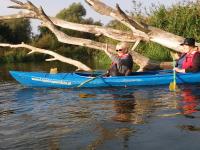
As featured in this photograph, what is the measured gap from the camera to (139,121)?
25.7ft

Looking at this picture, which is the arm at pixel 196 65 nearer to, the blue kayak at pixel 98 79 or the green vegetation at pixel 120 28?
the blue kayak at pixel 98 79

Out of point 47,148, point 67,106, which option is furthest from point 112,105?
point 47,148

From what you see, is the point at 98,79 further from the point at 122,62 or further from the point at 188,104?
the point at 188,104

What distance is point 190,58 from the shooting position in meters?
12.6

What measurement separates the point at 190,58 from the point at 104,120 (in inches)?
206

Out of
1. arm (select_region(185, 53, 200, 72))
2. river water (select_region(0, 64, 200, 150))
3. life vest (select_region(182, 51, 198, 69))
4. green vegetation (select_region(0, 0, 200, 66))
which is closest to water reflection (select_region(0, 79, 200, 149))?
river water (select_region(0, 64, 200, 150))

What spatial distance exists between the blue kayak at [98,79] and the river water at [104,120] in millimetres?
315

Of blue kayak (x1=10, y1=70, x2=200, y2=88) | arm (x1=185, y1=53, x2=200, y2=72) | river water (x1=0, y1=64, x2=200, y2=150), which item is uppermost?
arm (x1=185, y1=53, x2=200, y2=72)

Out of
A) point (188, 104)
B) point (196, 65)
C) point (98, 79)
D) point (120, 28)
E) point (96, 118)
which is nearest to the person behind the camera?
point (96, 118)

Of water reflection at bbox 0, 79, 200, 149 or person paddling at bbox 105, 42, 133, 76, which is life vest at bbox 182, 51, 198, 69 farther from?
person paddling at bbox 105, 42, 133, 76

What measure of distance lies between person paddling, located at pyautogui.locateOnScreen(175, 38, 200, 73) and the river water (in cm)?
52

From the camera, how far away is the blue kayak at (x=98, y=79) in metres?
12.6

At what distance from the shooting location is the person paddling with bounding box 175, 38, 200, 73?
40.6ft

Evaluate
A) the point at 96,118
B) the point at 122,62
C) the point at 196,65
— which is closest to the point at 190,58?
the point at 196,65
